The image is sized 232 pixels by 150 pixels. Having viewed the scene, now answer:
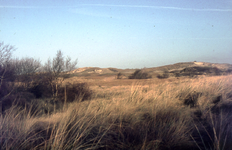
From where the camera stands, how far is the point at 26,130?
330 centimetres

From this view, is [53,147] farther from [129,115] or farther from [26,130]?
[129,115]

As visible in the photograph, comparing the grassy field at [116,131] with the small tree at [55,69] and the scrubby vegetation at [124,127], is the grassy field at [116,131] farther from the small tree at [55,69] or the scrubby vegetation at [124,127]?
the small tree at [55,69]

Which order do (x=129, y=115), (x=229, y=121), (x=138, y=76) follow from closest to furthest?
1. (x=229, y=121)
2. (x=129, y=115)
3. (x=138, y=76)

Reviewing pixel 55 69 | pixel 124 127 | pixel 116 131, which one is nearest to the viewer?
pixel 116 131

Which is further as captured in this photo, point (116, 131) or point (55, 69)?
point (55, 69)

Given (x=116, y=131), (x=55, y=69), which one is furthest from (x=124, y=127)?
(x=55, y=69)

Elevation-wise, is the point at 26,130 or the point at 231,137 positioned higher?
the point at 26,130

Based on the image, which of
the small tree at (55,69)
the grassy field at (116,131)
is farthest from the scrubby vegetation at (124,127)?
the small tree at (55,69)

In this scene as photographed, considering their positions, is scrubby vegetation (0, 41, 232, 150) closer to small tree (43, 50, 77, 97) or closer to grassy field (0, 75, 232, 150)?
grassy field (0, 75, 232, 150)

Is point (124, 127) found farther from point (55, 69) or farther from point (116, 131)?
point (55, 69)

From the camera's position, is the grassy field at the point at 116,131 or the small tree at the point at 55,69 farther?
the small tree at the point at 55,69

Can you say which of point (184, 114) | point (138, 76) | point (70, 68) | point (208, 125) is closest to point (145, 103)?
point (184, 114)

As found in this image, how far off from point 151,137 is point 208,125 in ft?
6.19

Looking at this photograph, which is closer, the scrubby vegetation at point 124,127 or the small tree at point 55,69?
the scrubby vegetation at point 124,127
